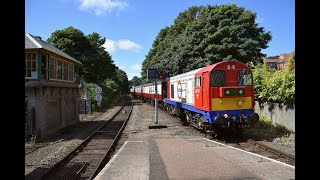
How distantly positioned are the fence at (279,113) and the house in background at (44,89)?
38.1ft

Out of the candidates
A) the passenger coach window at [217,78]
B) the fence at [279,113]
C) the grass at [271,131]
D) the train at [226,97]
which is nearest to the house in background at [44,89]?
the train at [226,97]

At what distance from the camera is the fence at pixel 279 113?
581 inches

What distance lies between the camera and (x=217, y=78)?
43.2 feet

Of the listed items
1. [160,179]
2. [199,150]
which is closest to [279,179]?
[160,179]

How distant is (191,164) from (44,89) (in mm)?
10084

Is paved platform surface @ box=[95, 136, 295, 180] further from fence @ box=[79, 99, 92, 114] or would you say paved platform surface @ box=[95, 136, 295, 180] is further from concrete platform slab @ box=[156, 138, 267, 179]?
fence @ box=[79, 99, 92, 114]

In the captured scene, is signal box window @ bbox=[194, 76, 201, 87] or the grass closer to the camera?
the grass

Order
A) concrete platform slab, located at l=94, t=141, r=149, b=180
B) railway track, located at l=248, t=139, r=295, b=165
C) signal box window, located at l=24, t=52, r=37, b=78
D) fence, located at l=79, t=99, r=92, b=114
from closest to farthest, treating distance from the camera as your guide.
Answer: concrete platform slab, located at l=94, t=141, r=149, b=180 → railway track, located at l=248, t=139, r=295, b=165 → signal box window, located at l=24, t=52, r=37, b=78 → fence, located at l=79, t=99, r=92, b=114

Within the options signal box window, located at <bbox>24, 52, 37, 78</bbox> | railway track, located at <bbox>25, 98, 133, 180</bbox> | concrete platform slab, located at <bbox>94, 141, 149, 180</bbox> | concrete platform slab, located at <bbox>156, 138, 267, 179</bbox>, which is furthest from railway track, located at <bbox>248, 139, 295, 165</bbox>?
signal box window, located at <bbox>24, 52, 37, 78</bbox>

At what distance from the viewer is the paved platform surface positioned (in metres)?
7.61

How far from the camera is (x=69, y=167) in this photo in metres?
9.86

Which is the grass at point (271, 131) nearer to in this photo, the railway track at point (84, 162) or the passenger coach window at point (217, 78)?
the passenger coach window at point (217, 78)

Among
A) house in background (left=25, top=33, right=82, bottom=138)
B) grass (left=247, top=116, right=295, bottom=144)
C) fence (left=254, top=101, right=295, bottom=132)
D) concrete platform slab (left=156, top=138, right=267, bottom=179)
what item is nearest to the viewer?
concrete platform slab (left=156, top=138, right=267, bottom=179)

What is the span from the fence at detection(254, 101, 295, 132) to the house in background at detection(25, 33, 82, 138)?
11600mm
